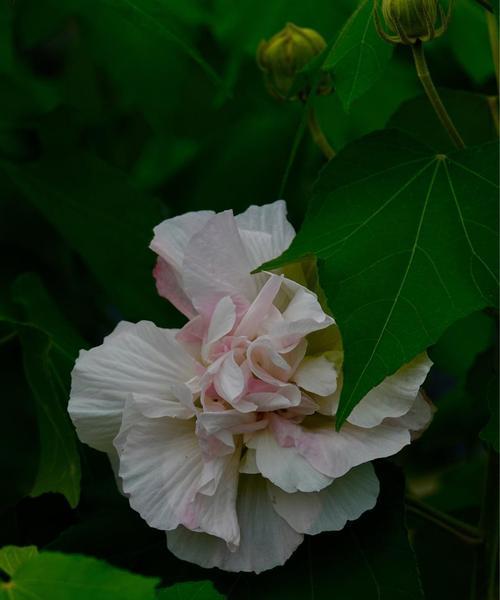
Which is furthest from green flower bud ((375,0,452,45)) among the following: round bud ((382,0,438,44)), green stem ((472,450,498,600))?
green stem ((472,450,498,600))

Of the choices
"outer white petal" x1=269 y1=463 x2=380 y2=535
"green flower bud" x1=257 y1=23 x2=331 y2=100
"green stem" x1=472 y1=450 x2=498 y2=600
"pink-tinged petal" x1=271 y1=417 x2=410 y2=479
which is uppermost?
"green flower bud" x1=257 y1=23 x2=331 y2=100

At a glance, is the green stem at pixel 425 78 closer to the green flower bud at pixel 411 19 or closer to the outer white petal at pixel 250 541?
the green flower bud at pixel 411 19

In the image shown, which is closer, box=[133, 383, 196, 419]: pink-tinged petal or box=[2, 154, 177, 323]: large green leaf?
box=[133, 383, 196, 419]: pink-tinged petal

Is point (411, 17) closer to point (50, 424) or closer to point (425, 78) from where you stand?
point (425, 78)

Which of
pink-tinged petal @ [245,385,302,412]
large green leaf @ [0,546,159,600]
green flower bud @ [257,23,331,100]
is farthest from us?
green flower bud @ [257,23,331,100]

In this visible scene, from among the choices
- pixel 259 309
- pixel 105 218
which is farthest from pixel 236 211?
pixel 259 309

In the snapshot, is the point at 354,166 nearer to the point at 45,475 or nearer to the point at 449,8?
the point at 449,8

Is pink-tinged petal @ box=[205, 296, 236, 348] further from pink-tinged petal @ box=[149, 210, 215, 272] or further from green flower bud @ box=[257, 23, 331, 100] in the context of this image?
green flower bud @ box=[257, 23, 331, 100]


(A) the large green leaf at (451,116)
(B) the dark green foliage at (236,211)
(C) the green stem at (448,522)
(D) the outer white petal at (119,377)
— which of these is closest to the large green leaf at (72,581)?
(B) the dark green foliage at (236,211)
